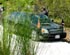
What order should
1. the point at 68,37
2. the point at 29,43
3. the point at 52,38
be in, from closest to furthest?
the point at 29,43
the point at 52,38
the point at 68,37

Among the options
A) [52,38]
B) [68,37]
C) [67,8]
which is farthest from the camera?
[67,8]

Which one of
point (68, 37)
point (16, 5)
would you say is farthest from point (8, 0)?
point (68, 37)

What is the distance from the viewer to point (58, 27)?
13.7 metres

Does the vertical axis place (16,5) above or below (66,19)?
above

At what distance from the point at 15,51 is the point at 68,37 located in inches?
339

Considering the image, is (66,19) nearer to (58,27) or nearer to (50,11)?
(50,11)

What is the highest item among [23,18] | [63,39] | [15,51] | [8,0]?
[8,0]

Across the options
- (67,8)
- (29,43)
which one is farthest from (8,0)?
(67,8)

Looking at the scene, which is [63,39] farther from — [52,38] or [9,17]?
[9,17]

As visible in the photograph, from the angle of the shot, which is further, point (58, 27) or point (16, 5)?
point (58, 27)

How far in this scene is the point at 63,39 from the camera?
44.8ft

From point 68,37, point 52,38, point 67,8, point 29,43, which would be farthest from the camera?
point 67,8

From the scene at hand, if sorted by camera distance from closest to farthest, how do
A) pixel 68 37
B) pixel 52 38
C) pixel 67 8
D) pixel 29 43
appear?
pixel 29 43 → pixel 52 38 → pixel 68 37 → pixel 67 8

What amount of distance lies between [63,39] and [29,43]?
8400 mm
